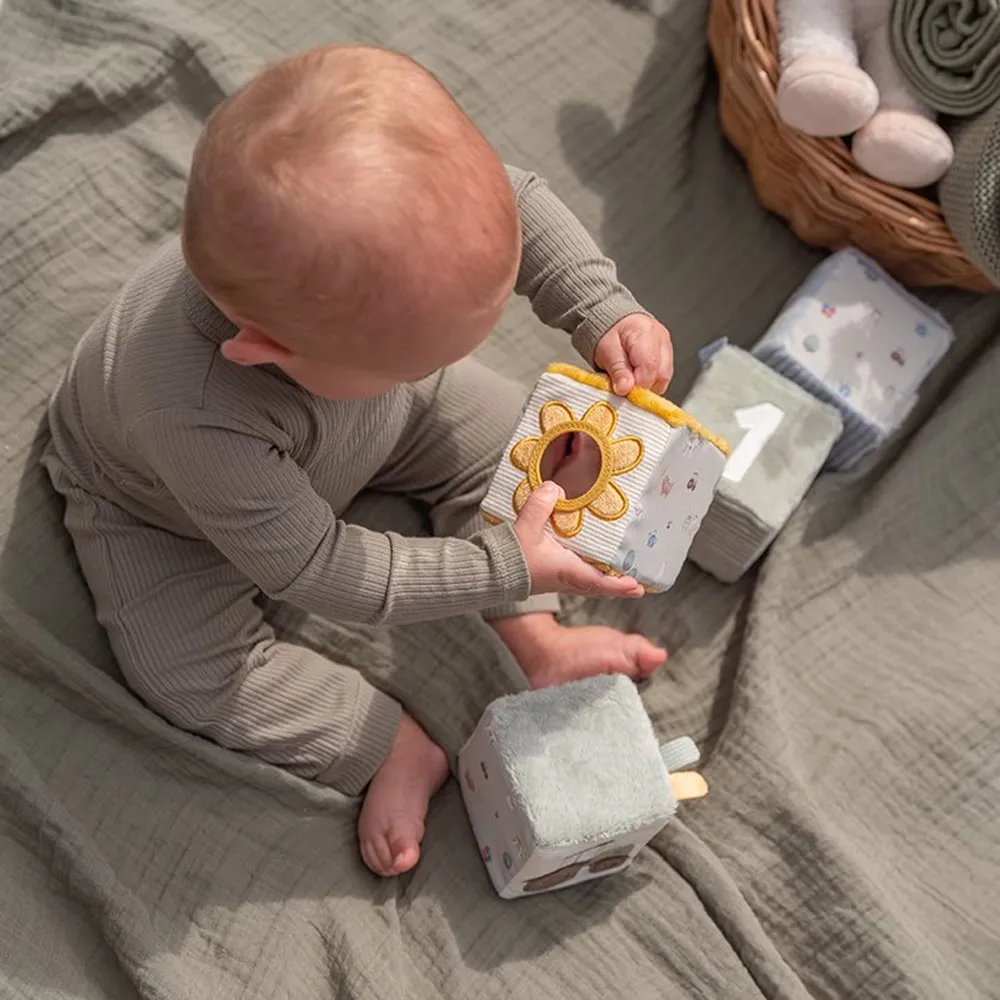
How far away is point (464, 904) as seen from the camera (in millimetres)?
915

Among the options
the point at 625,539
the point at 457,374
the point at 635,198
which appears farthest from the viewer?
the point at 635,198

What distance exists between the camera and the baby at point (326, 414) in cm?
59

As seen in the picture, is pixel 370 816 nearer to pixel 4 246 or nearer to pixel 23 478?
pixel 23 478

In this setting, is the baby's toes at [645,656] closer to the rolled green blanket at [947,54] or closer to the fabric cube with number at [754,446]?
the fabric cube with number at [754,446]

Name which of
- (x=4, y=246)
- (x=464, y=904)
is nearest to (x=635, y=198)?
(x=4, y=246)

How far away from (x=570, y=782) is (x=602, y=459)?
241 mm

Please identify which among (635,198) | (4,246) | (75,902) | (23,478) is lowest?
(75,902)

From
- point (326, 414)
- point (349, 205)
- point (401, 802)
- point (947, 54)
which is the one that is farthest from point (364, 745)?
point (947, 54)

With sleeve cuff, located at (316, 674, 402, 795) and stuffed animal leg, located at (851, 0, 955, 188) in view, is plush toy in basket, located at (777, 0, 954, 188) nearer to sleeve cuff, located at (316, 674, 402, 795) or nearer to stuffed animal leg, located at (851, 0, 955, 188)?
stuffed animal leg, located at (851, 0, 955, 188)

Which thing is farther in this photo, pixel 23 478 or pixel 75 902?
pixel 23 478

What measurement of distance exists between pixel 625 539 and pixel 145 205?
56cm

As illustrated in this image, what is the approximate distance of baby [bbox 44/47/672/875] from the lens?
1.93 feet

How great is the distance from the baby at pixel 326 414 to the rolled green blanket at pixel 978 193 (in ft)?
1.03

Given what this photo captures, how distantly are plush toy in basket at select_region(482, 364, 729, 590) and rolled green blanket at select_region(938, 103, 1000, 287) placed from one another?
34cm
